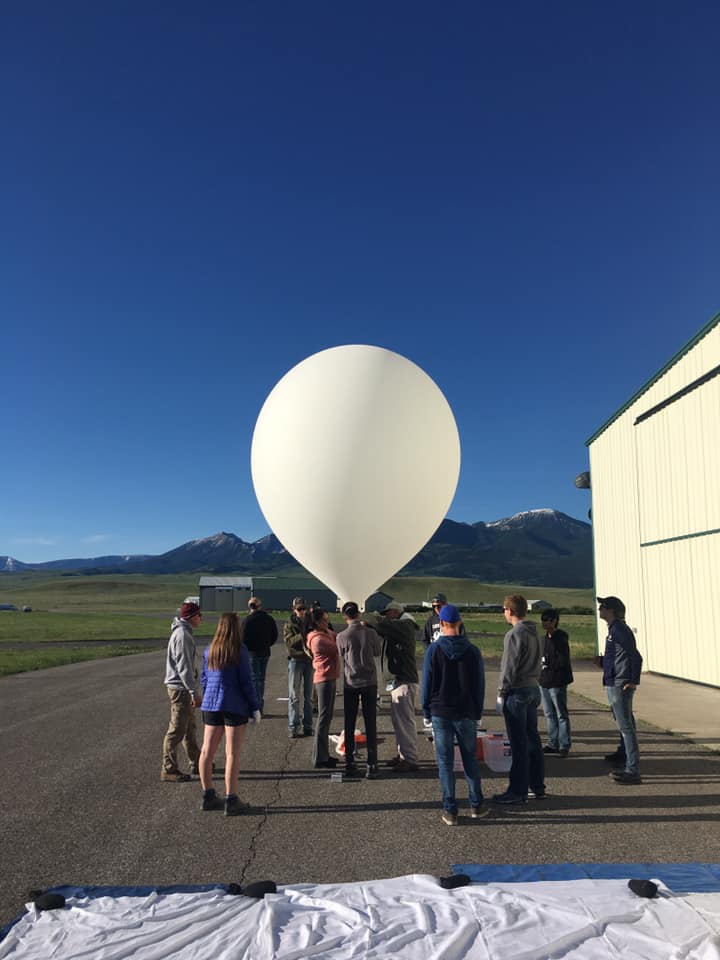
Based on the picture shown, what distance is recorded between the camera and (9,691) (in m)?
14.5

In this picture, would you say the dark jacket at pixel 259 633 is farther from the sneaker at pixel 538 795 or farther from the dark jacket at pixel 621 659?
the dark jacket at pixel 621 659

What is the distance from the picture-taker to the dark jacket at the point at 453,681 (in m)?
5.74

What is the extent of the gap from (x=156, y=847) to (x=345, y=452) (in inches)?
194

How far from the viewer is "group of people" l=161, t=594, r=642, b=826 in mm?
5812

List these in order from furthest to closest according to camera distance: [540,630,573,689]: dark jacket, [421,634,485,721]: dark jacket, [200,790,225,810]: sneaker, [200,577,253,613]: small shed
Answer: [200,577,253,613]: small shed → [540,630,573,689]: dark jacket → [200,790,225,810]: sneaker → [421,634,485,721]: dark jacket

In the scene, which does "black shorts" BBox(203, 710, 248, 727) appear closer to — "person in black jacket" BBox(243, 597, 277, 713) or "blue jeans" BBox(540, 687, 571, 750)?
"person in black jacket" BBox(243, 597, 277, 713)

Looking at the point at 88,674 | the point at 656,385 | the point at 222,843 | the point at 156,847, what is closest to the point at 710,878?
the point at 222,843

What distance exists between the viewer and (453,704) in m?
5.73

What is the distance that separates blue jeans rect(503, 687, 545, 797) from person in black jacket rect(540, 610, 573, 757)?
1486mm

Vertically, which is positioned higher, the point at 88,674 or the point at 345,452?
the point at 345,452

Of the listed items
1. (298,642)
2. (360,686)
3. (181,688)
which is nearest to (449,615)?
(360,686)

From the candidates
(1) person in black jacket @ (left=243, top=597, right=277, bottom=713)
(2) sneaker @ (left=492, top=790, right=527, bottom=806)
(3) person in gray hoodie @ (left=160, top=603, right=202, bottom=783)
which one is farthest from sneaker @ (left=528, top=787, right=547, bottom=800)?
(1) person in black jacket @ (left=243, top=597, right=277, bottom=713)

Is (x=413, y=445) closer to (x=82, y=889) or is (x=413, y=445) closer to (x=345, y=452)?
(x=345, y=452)

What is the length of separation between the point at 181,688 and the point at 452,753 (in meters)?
2.85
